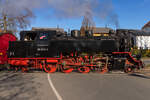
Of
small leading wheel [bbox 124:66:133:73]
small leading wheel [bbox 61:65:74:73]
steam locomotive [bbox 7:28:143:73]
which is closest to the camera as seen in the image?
steam locomotive [bbox 7:28:143:73]

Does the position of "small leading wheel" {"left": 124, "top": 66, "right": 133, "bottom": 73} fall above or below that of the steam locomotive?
below

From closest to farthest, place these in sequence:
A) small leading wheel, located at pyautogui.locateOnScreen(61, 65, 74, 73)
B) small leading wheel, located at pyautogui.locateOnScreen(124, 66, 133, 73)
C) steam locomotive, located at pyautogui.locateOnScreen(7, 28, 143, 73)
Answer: steam locomotive, located at pyautogui.locateOnScreen(7, 28, 143, 73)
small leading wheel, located at pyautogui.locateOnScreen(61, 65, 74, 73)
small leading wheel, located at pyautogui.locateOnScreen(124, 66, 133, 73)

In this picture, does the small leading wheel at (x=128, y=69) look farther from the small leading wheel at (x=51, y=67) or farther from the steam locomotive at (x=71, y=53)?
the small leading wheel at (x=51, y=67)

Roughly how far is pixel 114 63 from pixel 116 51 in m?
0.84

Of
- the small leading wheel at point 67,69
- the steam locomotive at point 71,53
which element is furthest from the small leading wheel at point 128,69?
the small leading wheel at point 67,69

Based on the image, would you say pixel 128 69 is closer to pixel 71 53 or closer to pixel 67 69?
pixel 71 53

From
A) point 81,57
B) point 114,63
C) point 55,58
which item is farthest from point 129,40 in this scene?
point 55,58

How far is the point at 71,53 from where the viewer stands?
9.33 m

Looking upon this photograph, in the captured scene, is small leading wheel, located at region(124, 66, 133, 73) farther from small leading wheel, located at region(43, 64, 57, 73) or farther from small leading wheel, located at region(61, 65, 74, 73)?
Answer: small leading wheel, located at region(43, 64, 57, 73)

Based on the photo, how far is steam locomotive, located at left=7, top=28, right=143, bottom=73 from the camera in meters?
9.20

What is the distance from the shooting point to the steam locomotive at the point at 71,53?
9195mm

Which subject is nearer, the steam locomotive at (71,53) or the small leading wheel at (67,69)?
the steam locomotive at (71,53)

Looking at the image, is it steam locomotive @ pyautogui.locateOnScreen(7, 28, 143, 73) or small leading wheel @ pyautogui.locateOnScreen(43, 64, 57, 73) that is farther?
small leading wheel @ pyautogui.locateOnScreen(43, 64, 57, 73)

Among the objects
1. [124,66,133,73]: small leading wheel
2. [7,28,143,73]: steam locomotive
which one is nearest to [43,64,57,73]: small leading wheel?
[7,28,143,73]: steam locomotive
